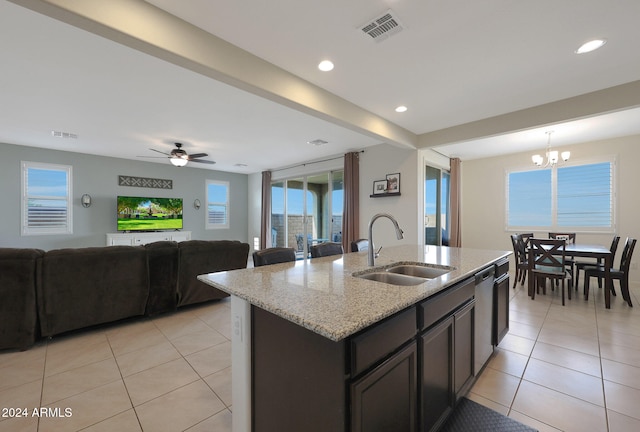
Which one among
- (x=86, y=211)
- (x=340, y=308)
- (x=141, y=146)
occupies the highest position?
(x=141, y=146)

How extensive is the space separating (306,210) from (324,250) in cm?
436

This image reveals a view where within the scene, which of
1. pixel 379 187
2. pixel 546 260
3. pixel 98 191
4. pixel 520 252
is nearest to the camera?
pixel 546 260

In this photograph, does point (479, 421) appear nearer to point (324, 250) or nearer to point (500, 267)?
point (500, 267)

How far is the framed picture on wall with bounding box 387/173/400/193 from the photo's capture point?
4961 millimetres

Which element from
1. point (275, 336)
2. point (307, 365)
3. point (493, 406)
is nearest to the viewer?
point (307, 365)

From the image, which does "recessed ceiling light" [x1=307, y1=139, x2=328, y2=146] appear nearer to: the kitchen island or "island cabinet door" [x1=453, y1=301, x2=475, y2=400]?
the kitchen island

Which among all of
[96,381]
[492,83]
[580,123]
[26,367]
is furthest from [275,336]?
[580,123]

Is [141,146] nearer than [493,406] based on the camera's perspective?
No

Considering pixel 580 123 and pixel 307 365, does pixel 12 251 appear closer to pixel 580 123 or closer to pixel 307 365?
pixel 307 365

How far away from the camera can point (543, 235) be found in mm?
5582

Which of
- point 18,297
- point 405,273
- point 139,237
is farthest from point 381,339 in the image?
point 139,237

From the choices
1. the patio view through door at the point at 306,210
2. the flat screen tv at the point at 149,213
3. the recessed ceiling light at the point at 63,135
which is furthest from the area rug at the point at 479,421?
the flat screen tv at the point at 149,213

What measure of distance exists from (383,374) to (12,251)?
10.8 feet

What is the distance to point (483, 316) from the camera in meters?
2.08
